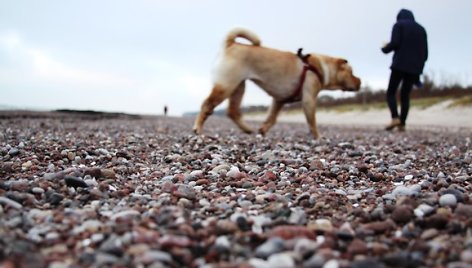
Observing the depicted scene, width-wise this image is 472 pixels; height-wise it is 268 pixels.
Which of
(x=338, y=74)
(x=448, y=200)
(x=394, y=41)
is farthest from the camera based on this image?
(x=394, y=41)

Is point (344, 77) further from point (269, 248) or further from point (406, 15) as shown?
point (269, 248)

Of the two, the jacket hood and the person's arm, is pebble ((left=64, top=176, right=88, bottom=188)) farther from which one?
the jacket hood

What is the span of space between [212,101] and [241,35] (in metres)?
1.23

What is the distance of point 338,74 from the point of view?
307 inches

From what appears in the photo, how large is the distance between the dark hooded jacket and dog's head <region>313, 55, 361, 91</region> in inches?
83.9

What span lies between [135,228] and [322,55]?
256 inches

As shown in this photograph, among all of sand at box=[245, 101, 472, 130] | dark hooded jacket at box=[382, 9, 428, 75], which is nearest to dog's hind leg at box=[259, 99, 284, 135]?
dark hooded jacket at box=[382, 9, 428, 75]

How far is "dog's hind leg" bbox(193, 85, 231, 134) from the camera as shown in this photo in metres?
6.64

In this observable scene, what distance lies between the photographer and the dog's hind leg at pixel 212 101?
21.8 feet

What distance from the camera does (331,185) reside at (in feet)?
9.86

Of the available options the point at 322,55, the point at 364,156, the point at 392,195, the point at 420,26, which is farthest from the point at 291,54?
the point at 392,195

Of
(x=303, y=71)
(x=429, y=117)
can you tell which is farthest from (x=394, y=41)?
(x=429, y=117)

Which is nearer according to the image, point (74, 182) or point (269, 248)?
point (269, 248)

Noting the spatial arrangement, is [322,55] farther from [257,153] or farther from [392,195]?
[392,195]
